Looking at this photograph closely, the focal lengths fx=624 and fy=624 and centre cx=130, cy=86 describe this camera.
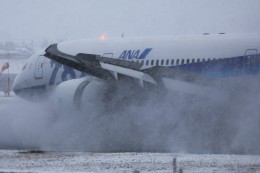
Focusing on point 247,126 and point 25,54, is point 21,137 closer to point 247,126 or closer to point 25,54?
point 247,126

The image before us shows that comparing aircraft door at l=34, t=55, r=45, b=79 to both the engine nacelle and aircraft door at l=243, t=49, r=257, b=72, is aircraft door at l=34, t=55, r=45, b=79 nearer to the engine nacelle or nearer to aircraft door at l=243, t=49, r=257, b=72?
the engine nacelle

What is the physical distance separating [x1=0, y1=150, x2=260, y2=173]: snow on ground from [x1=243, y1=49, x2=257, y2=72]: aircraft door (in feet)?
16.4

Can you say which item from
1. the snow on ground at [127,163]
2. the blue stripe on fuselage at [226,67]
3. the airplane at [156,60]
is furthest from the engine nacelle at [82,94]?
the snow on ground at [127,163]

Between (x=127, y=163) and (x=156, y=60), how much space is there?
28.5 feet

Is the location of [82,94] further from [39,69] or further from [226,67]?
[39,69]

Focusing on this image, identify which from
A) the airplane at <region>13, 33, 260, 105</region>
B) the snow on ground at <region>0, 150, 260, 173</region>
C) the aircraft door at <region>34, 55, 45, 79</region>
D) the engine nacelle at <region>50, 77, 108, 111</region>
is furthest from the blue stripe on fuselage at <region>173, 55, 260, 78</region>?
the aircraft door at <region>34, 55, 45, 79</region>

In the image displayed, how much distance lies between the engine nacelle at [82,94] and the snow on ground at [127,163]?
209 inches

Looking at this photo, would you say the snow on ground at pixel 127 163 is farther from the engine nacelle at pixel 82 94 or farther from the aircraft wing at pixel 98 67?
the aircraft wing at pixel 98 67

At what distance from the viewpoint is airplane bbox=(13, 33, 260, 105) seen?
1747 centimetres

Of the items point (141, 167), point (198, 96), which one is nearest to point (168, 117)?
point (198, 96)

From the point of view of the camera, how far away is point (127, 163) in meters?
11.7

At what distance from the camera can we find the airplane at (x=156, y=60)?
1747 cm

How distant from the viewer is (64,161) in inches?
481

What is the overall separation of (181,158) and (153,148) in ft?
11.3
